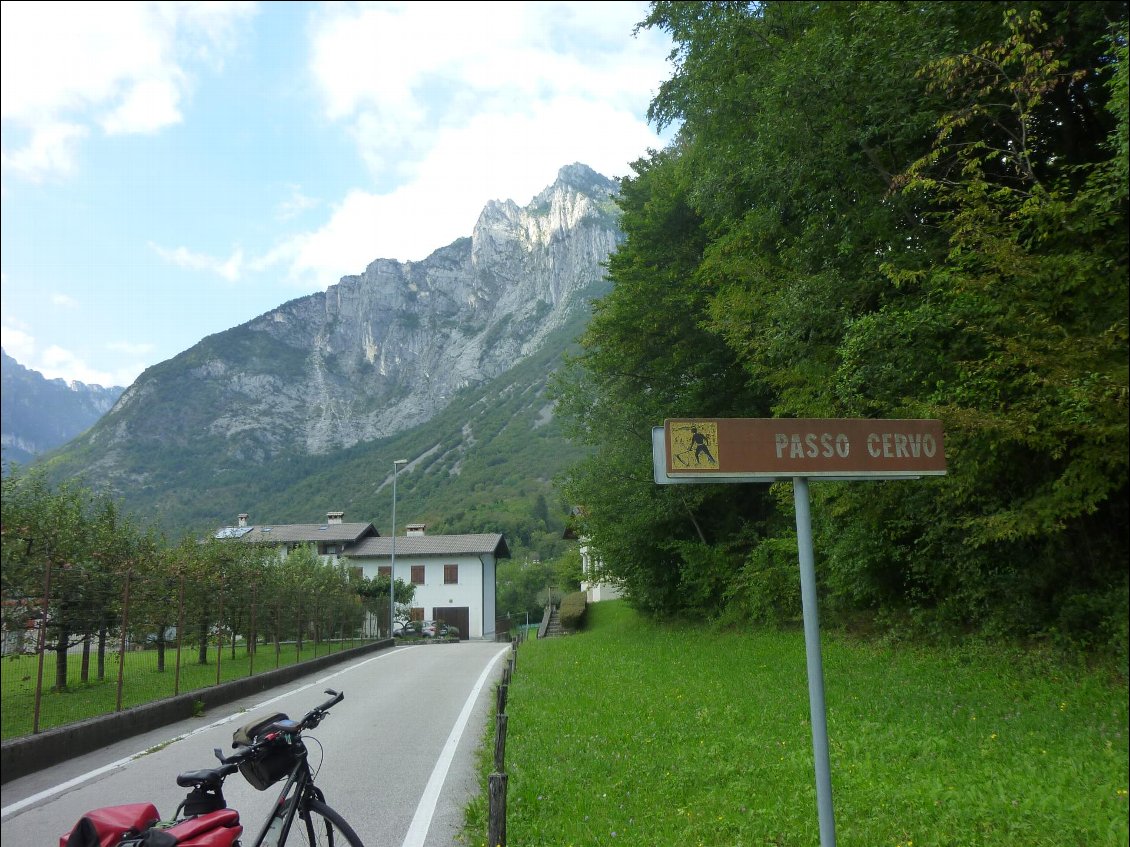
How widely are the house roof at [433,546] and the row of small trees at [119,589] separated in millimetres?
27832

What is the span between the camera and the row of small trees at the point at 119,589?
22.4 ft

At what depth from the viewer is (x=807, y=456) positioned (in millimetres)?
3611

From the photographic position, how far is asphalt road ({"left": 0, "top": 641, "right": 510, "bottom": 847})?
5.93 metres

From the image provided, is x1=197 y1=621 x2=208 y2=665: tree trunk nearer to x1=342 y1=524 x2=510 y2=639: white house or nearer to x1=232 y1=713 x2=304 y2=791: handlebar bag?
x1=232 y1=713 x2=304 y2=791: handlebar bag

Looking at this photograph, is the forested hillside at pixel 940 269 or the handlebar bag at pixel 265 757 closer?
the handlebar bag at pixel 265 757

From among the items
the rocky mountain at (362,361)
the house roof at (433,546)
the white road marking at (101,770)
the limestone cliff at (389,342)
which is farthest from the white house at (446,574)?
the white road marking at (101,770)

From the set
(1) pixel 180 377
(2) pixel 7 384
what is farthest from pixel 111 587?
(1) pixel 180 377

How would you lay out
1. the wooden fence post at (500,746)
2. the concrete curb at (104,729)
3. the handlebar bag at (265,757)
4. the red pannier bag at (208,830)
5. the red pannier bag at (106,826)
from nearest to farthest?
the red pannier bag at (106,826) → the red pannier bag at (208,830) → the handlebar bag at (265,757) → the wooden fence post at (500,746) → the concrete curb at (104,729)

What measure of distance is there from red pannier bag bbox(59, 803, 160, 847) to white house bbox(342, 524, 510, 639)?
52930mm

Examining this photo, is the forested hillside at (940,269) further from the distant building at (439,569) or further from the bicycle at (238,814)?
the distant building at (439,569)

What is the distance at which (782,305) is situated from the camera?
11141 millimetres

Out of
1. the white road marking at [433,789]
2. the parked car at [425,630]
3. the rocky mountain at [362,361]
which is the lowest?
the parked car at [425,630]

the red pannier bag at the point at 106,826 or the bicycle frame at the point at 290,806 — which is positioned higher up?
the red pannier bag at the point at 106,826

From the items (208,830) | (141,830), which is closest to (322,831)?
(208,830)
